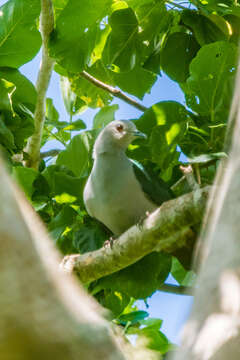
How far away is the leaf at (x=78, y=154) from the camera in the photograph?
A: 183 inches

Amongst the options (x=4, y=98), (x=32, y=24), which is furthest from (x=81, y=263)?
(x=32, y=24)

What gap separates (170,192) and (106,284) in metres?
0.75

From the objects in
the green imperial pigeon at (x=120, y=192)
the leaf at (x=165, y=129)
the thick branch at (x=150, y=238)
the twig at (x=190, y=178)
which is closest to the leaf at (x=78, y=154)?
the green imperial pigeon at (x=120, y=192)

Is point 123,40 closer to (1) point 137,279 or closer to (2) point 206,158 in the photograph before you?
(2) point 206,158

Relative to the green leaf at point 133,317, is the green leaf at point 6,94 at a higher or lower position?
higher

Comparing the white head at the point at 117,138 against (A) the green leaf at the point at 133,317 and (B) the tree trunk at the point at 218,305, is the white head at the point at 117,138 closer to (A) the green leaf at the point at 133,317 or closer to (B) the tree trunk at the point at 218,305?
(A) the green leaf at the point at 133,317

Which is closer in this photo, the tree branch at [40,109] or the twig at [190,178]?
the twig at [190,178]

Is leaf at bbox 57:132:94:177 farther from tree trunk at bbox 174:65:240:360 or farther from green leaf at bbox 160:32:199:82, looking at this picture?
tree trunk at bbox 174:65:240:360

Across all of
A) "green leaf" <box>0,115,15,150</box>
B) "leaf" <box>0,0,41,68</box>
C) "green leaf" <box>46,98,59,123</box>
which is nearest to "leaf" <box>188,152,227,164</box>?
"green leaf" <box>0,115,15,150</box>

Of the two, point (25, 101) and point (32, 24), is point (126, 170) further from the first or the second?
point (32, 24)

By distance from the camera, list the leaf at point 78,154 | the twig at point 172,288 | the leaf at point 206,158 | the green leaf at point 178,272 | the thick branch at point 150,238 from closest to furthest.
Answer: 1. the thick branch at point 150,238
2. the leaf at point 206,158
3. the twig at point 172,288
4. the green leaf at point 178,272
5. the leaf at point 78,154

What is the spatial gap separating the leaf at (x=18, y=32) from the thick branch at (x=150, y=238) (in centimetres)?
151

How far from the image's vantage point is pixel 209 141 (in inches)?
146

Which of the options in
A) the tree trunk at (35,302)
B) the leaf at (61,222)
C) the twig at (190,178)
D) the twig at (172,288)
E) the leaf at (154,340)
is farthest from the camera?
the twig at (172,288)
